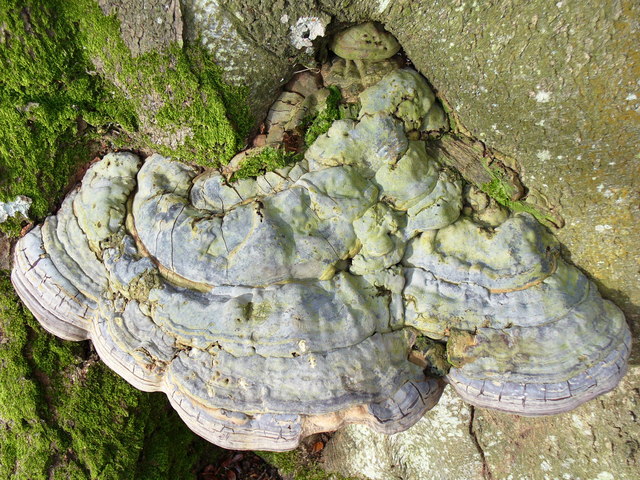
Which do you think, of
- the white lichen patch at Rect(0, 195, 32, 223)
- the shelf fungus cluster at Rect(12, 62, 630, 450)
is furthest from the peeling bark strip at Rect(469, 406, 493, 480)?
the white lichen patch at Rect(0, 195, 32, 223)

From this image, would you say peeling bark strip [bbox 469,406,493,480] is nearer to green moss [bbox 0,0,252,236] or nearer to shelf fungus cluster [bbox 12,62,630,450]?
shelf fungus cluster [bbox 12,62,630,450]

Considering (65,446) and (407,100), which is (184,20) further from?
(65,446)

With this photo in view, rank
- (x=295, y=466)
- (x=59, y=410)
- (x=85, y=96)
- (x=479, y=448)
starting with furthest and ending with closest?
1. (x=295, y=466)
2. (x=479, y=448)
3. (x=59, y=410)
4. (x=85, y=96)

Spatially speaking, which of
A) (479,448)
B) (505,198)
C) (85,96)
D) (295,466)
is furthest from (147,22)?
(295,466)

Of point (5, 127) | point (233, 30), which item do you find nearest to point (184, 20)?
point (233, 30)

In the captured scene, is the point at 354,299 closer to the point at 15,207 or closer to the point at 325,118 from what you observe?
the point at 325,118

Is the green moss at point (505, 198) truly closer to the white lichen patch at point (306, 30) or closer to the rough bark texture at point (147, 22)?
Result: the white lichen patch at point (306, 30)

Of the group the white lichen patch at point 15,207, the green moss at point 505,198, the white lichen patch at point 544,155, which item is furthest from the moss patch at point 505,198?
the white lichen patch at point 15,207
